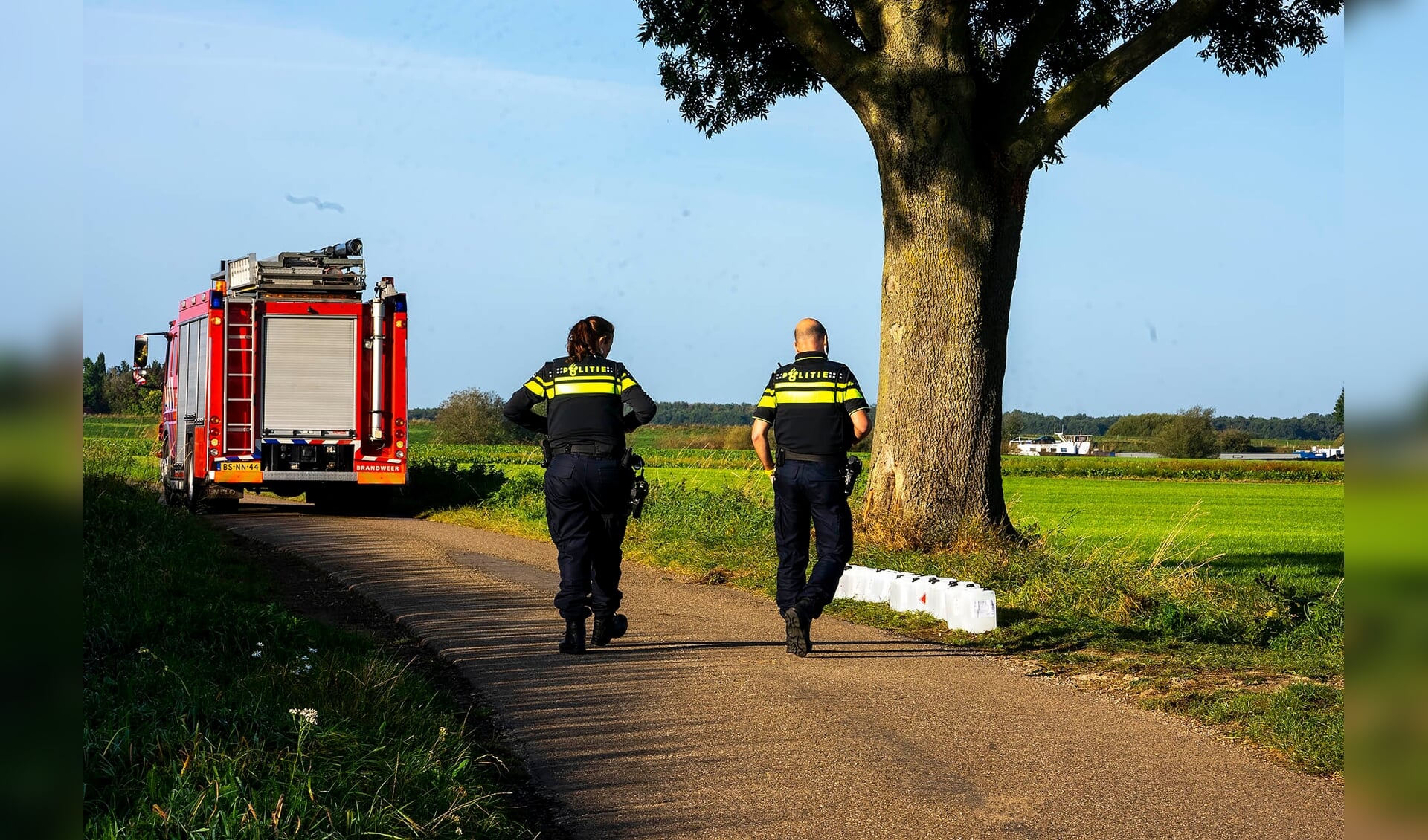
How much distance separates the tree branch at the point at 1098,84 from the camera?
13.4m

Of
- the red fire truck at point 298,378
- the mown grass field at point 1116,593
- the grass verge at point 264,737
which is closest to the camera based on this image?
the grass verge at point 264,737

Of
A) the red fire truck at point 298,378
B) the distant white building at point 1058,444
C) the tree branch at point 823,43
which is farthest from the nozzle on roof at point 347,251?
the distant white building at point 1058,444

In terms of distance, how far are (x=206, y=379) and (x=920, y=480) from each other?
11601mm

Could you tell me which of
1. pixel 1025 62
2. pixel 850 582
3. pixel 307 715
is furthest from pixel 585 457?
pixel 1025 62

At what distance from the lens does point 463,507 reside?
2105 centimetres

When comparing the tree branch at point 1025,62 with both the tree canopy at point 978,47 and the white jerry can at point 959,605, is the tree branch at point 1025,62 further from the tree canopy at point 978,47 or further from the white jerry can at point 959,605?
the white jerry can at point 959,605

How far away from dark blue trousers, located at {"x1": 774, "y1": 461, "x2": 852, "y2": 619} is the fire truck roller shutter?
12848 millimetres

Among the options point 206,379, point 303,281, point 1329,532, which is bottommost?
point 1329,532

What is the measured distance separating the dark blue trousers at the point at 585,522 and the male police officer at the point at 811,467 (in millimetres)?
1001

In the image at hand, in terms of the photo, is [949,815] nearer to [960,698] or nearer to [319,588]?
[960,698]

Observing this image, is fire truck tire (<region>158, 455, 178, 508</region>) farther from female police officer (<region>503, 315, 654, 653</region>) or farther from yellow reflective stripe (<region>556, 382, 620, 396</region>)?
yellow reflective stripe (<region>556, 382, 620, 396</region>)

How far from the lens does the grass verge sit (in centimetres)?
394

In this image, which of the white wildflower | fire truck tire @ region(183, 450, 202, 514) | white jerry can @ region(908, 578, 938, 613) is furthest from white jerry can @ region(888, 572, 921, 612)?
fire truck tire @ region(183, 450, 202, 514)
